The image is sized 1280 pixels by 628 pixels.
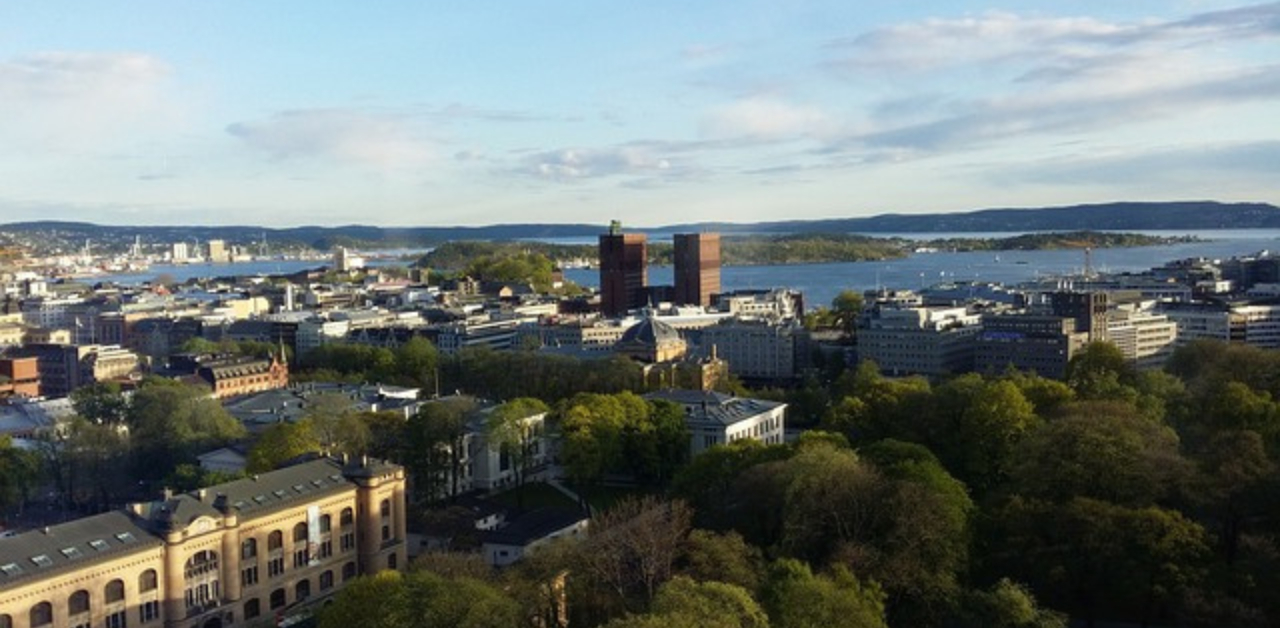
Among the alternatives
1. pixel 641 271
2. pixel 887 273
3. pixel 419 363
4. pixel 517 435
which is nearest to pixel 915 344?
pixel 419 363

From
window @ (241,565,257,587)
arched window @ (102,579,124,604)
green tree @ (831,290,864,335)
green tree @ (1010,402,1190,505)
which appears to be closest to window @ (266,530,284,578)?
window @ (241,565,257,587)

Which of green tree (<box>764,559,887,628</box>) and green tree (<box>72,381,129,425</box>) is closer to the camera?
green tree (<box>764,559,887,628</box>)

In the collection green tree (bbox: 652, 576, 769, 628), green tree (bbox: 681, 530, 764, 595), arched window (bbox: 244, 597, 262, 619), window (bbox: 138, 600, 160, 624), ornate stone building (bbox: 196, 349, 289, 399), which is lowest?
arched window (bbox: 244, 597, 262, 619)

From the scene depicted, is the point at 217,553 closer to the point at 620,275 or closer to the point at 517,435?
the point at 517,435

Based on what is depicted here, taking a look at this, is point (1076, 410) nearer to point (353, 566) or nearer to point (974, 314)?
point (353, 566)

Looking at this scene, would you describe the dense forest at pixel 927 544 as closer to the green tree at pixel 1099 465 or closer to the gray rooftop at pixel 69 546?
the green tree at pixel 1099 465

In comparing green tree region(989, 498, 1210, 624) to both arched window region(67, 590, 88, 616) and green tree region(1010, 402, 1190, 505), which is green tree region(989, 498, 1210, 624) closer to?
green tree region(1010, 402, 1190, 505)

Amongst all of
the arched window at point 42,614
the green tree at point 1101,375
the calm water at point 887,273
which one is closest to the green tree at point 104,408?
the arched window at point 42,614

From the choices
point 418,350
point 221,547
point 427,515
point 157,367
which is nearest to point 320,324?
point 157,367
